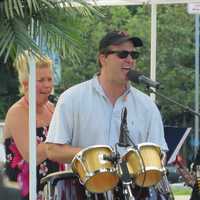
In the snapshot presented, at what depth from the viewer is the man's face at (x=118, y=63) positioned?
14.1 feet

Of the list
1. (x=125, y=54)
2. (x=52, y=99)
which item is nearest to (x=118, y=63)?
(x=125, y=54)

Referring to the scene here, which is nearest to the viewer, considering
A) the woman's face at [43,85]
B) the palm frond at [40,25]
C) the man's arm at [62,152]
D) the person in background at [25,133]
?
the palm frond at [40,25]

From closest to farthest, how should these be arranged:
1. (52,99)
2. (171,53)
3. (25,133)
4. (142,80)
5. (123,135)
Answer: (123,135) → (142,80) → (25,133) → (52,99) → (171,53)

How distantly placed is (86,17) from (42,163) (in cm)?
124

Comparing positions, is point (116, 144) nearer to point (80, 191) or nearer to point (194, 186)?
point (80, 191)

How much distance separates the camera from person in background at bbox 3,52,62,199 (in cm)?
471

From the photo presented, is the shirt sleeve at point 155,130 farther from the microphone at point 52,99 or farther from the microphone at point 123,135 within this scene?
the microphone at point 52,99

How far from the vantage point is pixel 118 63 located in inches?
170

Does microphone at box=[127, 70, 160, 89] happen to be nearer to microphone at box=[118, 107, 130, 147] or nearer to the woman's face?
microphone at box=[118, 107, 130, 147]

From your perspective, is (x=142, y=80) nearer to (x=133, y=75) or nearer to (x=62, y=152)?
(x=133, y=75)

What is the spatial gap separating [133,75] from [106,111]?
1.07ft

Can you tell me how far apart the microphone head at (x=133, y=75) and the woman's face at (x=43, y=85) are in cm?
102

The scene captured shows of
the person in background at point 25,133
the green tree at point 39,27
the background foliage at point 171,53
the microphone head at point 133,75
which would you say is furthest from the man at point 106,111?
the background foliage at point 171,53

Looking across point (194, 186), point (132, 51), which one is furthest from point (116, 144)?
point (194, 186)
